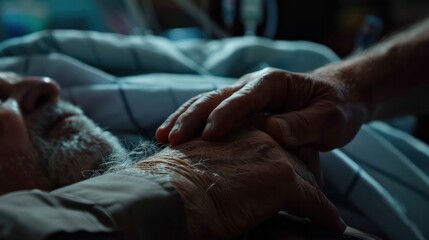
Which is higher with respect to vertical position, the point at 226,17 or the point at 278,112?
the point at 278,112

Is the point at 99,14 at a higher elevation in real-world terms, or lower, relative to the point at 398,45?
lower

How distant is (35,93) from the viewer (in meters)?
0.79

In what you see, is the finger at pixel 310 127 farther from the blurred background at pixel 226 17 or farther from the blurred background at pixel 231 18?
the blurred background at pixel 226 17

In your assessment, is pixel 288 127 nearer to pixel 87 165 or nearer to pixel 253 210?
pixel 253 210

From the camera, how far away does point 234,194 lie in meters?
0.52

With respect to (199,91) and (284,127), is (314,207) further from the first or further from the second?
(199,91)

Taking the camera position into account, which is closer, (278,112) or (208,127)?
(208,127)

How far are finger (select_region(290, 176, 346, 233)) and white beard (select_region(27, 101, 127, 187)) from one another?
0.23 m

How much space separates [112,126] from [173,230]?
0.55 meters

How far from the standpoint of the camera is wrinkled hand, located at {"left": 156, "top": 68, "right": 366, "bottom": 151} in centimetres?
59

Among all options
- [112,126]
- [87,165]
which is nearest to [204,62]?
[112,126]

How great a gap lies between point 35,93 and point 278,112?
34 cm

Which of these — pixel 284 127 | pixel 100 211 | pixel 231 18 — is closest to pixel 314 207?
pixel 284 127

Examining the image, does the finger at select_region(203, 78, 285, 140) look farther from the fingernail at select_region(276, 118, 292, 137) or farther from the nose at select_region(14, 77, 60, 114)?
the nose at select_region(14, 77, 60, 114)
